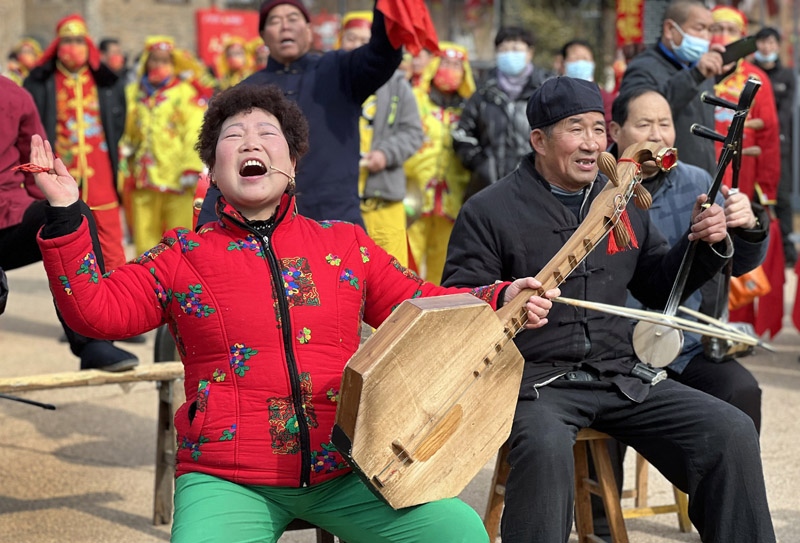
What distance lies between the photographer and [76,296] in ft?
9.01

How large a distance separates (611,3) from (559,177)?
20.7 meters

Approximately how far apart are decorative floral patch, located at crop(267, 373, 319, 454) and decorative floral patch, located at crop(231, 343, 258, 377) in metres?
0.10

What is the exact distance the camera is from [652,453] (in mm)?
3537

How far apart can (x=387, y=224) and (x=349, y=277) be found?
3.45m

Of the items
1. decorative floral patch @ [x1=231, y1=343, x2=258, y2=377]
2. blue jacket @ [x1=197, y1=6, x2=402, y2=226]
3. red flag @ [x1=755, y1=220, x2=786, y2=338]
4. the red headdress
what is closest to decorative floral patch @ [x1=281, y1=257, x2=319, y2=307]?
decorative floral patch @ [x1=231, y1=343, x2=258, y2=377]

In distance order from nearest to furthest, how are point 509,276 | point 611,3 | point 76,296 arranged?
point 76,296 < point 509,276 < point 611,3

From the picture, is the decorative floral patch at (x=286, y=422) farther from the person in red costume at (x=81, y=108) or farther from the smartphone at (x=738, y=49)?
the person in red costume at (x=81, y=108)

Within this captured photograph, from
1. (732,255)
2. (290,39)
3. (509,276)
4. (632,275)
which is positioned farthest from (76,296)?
(290,39)

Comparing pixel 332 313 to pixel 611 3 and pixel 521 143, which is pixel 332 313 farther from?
pixel 611 3

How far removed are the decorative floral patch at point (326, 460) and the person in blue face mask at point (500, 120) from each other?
482 centimetres

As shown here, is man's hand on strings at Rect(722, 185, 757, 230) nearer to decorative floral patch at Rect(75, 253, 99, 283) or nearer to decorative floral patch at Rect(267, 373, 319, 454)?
decorative floral patch at Rect(267, 373, 319, 454)

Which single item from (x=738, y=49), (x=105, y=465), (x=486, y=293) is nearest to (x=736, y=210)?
(x=486, y=293)

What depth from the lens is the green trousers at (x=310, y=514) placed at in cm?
276

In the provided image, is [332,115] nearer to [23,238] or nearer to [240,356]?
[23,238]
